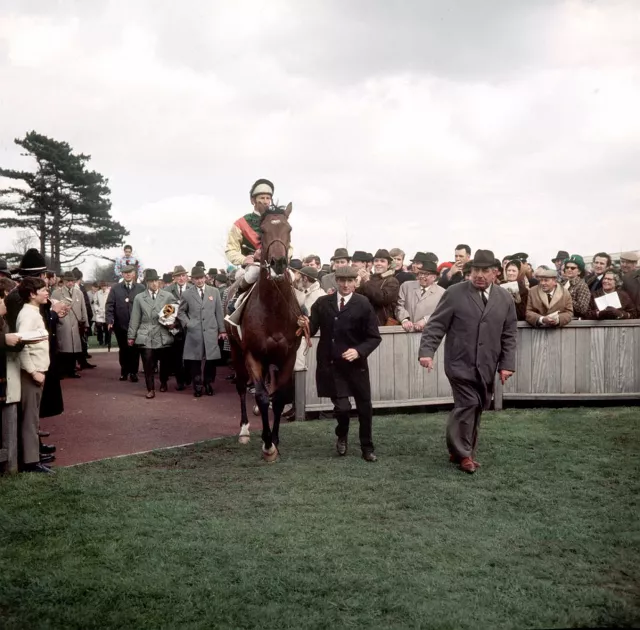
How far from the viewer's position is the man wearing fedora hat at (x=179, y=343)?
1302 cm

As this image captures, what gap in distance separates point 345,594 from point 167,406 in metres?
7.49

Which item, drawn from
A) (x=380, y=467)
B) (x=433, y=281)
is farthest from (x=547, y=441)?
(x=433, y=281)

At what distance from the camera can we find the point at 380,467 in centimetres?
703

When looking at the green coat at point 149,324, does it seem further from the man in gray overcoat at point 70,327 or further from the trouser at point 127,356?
the man in gray overcoat at point 70,327

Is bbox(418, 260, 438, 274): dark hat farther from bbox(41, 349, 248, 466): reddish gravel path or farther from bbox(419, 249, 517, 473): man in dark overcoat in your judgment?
bbox(41, 349, 248, 466): reddish gravel path

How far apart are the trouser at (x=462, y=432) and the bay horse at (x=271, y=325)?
1.92 metres

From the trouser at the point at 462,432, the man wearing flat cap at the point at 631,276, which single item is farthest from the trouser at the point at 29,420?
the man wearing flat cap at the point at 631,276

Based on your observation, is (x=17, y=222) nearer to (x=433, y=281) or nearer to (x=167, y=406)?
(x=167, y=406)

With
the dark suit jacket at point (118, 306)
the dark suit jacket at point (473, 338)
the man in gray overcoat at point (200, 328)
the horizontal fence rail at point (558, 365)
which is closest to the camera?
the dark suit jacket at point (473, 338)

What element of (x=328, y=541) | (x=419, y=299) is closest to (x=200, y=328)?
(x=419, y=299)

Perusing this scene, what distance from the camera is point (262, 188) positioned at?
838cm

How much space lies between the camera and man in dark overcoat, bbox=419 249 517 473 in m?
7.02

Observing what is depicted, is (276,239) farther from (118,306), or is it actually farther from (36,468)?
(118,306)

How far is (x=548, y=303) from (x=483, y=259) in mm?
3481
